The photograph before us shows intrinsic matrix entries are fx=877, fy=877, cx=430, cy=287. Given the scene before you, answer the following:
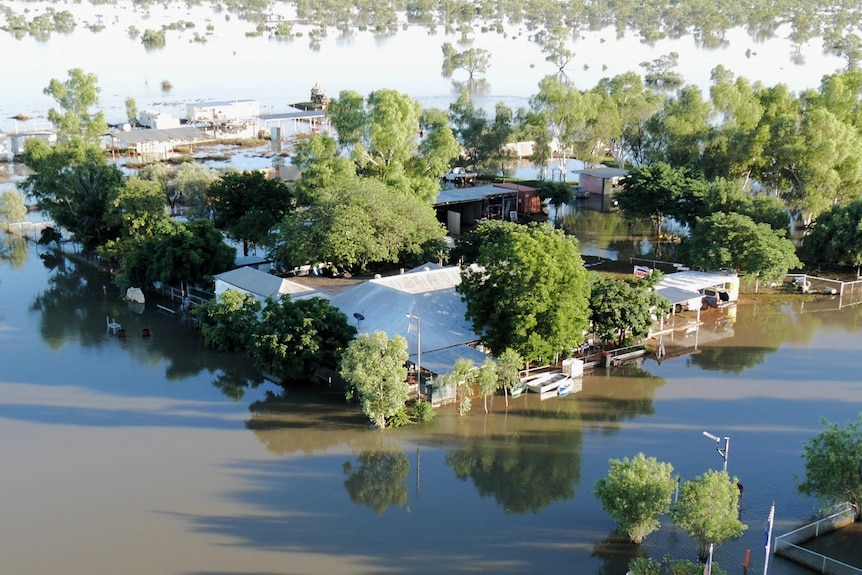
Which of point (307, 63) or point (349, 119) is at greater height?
point (307, 63)

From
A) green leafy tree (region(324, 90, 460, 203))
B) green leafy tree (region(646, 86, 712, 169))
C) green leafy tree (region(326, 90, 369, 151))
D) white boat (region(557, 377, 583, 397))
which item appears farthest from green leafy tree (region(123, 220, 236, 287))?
green leafy tree (region(646, 86, 712, 169))

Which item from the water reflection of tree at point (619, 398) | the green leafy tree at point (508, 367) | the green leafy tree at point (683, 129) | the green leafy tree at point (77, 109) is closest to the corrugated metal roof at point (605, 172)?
the green leafy tree at point (683, 129)

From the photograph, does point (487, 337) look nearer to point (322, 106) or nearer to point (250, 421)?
point (250, 421)

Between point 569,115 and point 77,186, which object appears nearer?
point 77,186

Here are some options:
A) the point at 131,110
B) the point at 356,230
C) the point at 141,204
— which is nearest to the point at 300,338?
the point at 356,230

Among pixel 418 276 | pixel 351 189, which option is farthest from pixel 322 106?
pixel 418 276

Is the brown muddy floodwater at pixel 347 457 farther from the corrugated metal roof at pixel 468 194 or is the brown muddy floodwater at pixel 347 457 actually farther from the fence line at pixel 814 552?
the corrugated metal roof at pixel 468 194

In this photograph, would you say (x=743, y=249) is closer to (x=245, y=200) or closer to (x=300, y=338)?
(x=300, y=338)
